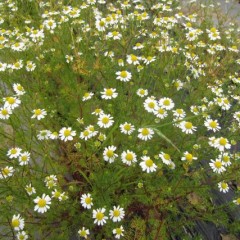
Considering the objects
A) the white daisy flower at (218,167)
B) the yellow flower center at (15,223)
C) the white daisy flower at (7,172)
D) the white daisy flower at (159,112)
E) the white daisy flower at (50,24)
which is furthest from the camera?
the white daisy flower at (50,24)

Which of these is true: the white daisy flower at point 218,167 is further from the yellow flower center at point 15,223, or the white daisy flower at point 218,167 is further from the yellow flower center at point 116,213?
the yellow flower center at point 15,223

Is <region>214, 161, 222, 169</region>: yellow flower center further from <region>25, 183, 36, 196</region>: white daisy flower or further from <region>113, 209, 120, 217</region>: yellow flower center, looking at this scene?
<region>25, 183, 36, 196</region>: white daisy flower

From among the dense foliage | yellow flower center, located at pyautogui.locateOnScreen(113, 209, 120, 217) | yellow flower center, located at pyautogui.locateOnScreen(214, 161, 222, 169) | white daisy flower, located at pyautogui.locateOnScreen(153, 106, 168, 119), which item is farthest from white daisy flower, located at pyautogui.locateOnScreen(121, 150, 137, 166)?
yellow flower center, located at pyautogui.locateOnScreen(214, 161, 222, 169)

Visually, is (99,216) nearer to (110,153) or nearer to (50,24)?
(110,153)

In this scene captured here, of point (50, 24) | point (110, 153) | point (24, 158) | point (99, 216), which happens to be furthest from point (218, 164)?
point (50, 24)

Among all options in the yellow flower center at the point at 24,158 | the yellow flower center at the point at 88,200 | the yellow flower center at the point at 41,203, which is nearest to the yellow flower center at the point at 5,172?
the yellow flower center at the point at 24,158

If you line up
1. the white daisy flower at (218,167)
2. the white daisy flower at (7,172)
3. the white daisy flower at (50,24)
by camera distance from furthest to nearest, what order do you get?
the white daisy flower at (50,24), the white daisy flower at (218,167), the white daisy flower at (7,172)

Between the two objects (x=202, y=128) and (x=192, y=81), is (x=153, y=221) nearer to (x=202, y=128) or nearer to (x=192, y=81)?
(x=202, y=128)

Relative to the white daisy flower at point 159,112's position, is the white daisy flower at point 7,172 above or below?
below

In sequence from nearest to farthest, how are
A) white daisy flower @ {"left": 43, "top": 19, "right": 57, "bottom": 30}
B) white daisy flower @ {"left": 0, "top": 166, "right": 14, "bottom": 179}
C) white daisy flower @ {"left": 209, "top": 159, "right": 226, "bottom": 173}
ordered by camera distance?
white daisy flower @ {"left": 0, "top": 166, "right": 14, "bottom": 179}
white daisy flower @ {"left": 209, "top": 159, "right": 226, "bottom": 173}
white daisy flower @ {"left": 43, "top": 19, "right": 57, "bottom": 30}

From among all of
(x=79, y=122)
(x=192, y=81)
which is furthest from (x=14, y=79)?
(x=192, y=81)

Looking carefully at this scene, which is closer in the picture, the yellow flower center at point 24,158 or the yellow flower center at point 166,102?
the yellow flower center at point 24,158

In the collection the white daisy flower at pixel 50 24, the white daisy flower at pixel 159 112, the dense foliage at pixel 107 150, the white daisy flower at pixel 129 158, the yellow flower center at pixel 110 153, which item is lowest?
the dense foliage at pixel 107 150
